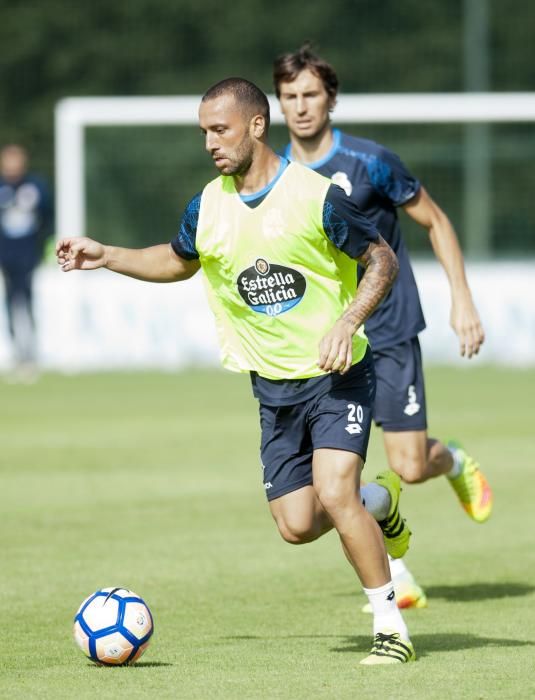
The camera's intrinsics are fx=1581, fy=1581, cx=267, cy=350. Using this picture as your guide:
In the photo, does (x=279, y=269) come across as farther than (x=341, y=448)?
Yes

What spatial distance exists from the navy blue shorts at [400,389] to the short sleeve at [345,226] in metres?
2.00

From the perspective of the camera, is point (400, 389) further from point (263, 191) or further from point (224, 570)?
point (263, 191)

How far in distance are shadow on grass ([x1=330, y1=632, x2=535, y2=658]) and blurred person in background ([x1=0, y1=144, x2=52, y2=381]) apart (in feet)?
48.5

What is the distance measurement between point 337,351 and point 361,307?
26 centimetres

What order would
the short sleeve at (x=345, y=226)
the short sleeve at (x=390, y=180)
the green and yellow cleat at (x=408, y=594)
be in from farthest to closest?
the short sleeve at (x=390, y=180), the green and yellow cleat at (x=408, y=594), the short sleeve at (x=345, y=226)

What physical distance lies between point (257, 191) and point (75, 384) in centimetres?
1395

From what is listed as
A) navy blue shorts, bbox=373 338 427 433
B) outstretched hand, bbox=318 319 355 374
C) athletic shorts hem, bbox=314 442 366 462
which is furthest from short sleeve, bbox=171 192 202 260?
navy blue shorts, bbox=373 338 427 433

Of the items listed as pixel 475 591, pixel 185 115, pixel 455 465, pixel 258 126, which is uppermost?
pixel 185 115

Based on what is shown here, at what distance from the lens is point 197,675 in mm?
5941

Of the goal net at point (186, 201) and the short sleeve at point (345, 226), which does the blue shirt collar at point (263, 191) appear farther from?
the goal net at point (186, 201)

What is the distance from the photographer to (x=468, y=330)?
24.5 ft

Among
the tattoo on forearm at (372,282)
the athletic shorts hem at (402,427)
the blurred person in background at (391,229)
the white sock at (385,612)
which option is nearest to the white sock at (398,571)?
the blurred person in background at (391,229)

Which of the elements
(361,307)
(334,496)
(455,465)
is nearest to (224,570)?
(455,465)

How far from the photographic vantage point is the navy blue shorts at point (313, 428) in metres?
6.26
